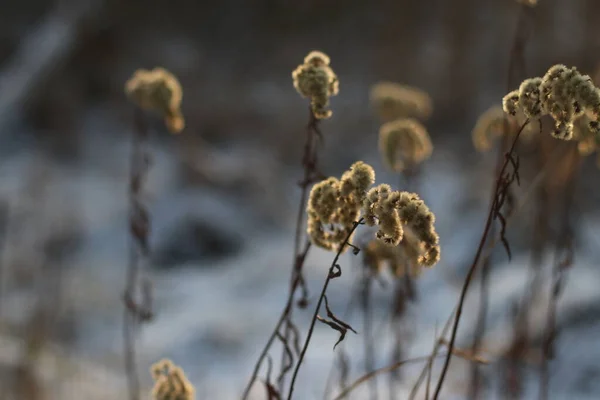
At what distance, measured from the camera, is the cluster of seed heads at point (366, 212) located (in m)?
0.84

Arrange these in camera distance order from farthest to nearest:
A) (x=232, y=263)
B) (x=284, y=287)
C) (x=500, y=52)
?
(x=500, y=52) → (x=232, y=263) → (x=284, y=287)

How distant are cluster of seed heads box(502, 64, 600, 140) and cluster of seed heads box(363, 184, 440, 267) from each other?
21 cm

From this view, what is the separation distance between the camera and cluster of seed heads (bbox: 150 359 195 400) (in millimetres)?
1126

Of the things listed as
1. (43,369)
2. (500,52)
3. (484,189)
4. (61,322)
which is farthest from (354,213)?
(500,52)

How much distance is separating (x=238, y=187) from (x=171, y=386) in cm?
512

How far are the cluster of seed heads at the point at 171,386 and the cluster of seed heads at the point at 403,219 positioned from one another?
49cm

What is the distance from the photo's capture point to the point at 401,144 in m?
1.57

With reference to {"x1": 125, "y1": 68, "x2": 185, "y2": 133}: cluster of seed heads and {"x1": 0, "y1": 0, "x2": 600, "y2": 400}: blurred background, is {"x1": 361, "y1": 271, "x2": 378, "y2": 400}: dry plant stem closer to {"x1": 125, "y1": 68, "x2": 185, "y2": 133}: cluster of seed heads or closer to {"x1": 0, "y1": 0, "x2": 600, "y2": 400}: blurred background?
{"x1": 0, "y1": 0, "x2": 600, "y2": 400}: blurred background

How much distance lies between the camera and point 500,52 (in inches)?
338

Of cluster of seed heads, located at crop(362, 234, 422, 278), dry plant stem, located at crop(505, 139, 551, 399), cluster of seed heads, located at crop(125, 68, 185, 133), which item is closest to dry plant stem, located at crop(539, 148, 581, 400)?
dry plant stem, located at crop(505, 139, 551, 399)

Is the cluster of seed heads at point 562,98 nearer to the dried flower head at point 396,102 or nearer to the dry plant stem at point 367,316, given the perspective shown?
the dry plant stem at point 367,316

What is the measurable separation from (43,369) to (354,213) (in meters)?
2.52

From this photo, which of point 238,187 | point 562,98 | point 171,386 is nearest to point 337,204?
point 562,98

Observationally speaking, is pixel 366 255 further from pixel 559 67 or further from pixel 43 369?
pixel 43 369
